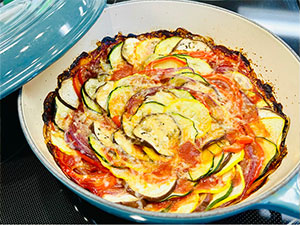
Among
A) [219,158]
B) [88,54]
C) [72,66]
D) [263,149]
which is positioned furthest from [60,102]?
[263,149]

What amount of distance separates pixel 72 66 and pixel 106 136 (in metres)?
0.66

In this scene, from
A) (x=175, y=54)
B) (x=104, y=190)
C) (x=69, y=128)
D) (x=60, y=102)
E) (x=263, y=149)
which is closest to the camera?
(x=104, y=190)

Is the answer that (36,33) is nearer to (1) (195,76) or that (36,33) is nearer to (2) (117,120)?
(2) (117,120)

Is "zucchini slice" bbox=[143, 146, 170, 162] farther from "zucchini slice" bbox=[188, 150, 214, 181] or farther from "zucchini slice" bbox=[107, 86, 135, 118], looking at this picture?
"zucchini slice" bbox=[107, 86, 135, 118]

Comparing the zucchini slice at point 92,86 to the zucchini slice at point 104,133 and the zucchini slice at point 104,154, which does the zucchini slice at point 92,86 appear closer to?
the zucchini slice at point 104,133

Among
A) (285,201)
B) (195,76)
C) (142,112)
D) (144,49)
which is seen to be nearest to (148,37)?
(144,49)

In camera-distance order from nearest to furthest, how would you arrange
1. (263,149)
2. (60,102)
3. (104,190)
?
(104,190) → (263,149) → (60,102)

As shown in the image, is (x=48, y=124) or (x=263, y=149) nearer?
(x=263, y=149)

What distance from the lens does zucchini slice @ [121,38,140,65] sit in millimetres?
2115

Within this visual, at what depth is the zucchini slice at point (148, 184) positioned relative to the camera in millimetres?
1443

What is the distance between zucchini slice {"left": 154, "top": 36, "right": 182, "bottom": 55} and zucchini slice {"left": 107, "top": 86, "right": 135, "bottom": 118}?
433 mm

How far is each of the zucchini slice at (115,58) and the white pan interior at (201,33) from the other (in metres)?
0.16

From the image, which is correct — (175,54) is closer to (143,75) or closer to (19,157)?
(143,75)

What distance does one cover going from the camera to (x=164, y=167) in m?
1.54
